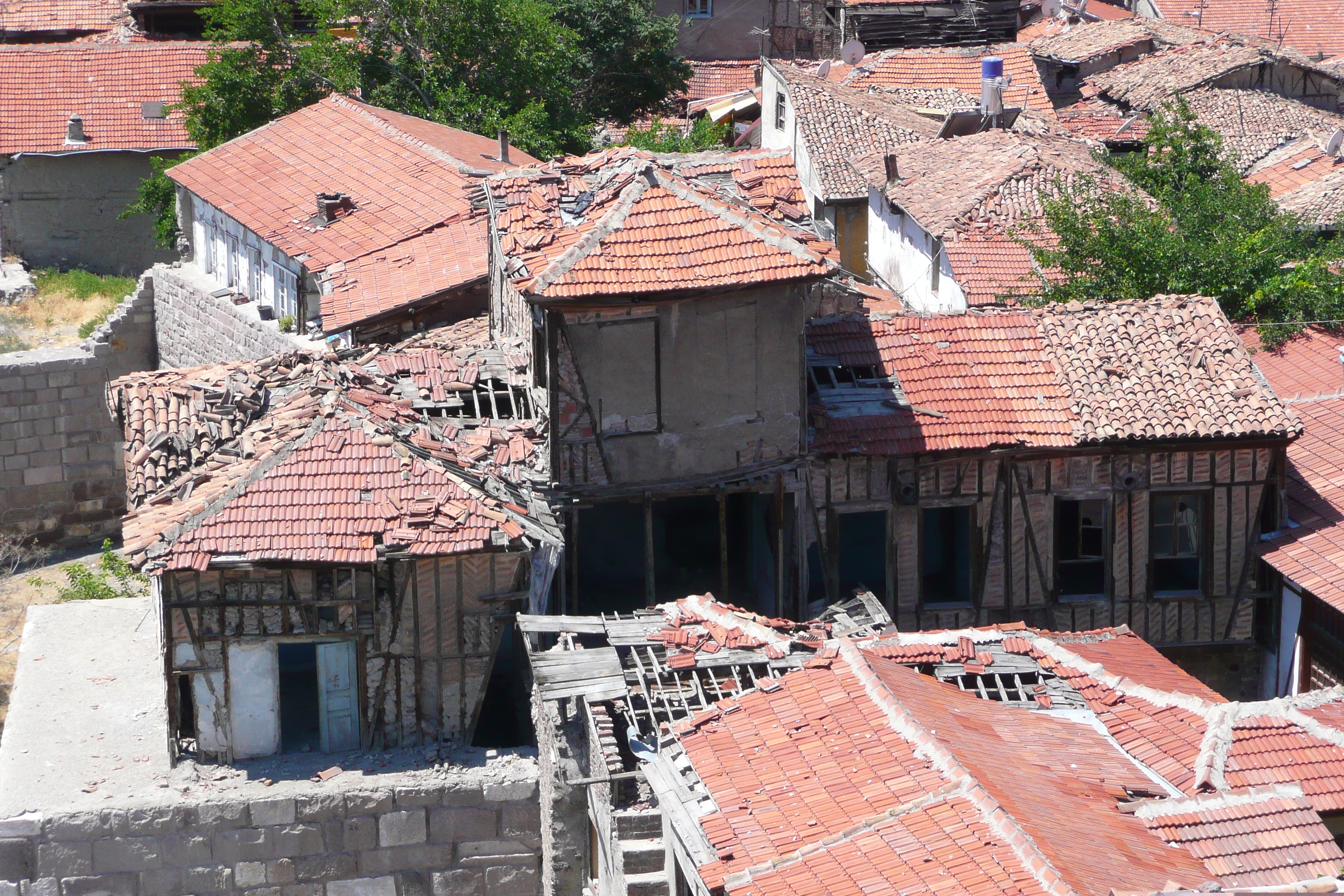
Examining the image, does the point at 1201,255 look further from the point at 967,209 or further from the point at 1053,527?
the point at 1053,527

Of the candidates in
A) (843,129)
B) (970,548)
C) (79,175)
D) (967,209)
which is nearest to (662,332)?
(970,548)

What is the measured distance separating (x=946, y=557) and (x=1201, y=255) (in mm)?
7625

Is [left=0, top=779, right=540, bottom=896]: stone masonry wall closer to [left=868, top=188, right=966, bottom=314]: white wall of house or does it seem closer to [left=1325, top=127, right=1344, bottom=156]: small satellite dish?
[left=868, top=188, right=966, bottom=314]: white wall of house

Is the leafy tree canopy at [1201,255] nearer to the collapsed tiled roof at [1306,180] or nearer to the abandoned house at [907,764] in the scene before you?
the collapsed tiled roof at [1306,180]

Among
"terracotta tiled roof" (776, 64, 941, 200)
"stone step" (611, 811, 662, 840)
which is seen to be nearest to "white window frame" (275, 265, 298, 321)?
"terracotta tiled roof" (776, 64, 941, 200)

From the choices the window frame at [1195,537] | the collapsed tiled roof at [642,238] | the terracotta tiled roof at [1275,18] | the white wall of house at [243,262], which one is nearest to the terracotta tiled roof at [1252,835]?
the window frame at [1195,537]

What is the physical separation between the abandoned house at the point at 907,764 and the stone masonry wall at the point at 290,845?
105 cm

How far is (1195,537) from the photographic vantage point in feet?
71.9

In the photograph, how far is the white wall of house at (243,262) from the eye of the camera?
99.0ft

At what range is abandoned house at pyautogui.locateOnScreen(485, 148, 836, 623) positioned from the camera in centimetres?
1917

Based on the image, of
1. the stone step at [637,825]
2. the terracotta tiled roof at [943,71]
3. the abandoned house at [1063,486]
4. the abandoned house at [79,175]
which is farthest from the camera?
the terracotta tiled roof at [943,71]

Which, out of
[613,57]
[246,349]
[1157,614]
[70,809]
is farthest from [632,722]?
[613,57]

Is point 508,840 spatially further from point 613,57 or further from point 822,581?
point 613,57

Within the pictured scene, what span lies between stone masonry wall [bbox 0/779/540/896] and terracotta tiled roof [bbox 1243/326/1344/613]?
1014cm
